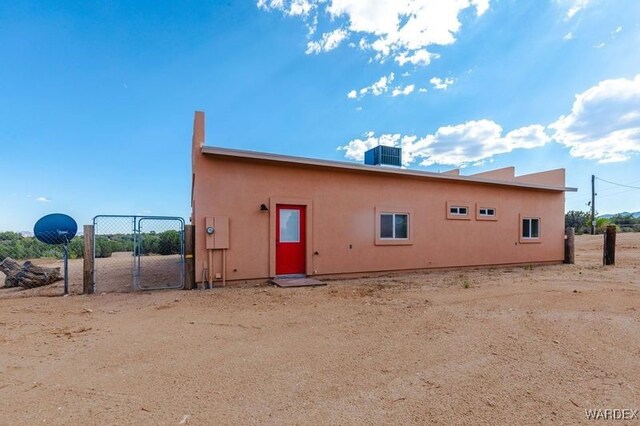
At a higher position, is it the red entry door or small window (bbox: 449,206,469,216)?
small window (bbox: 449,206,469,216)

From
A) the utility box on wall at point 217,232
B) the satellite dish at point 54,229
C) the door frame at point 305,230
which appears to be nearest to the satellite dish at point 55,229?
the satellite dish at point 54,229

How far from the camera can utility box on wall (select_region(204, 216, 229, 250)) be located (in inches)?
301

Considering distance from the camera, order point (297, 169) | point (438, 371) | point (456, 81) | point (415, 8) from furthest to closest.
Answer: point (456, 81)
point (415, 8)
point (297, 169)
point (438, 371)

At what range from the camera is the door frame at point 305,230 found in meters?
8.37

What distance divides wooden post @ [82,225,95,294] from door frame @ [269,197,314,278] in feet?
13.0

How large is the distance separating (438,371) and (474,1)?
10.2m

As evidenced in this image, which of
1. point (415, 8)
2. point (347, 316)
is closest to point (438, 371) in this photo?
point (347, 316)

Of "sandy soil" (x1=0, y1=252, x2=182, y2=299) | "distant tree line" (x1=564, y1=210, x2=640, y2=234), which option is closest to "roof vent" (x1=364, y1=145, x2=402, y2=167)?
"sandy soil" (x1=0, y1=252, x2=182, y2=299)

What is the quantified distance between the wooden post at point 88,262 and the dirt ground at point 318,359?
0.43 meters

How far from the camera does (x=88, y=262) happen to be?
6.89 m

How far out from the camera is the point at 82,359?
3463 millimetres

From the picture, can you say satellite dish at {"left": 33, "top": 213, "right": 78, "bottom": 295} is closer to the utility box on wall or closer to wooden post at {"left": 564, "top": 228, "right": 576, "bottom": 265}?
the utility box on wall

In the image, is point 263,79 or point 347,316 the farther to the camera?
point 263,79

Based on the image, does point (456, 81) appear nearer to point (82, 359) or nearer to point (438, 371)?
point (438, 371)
